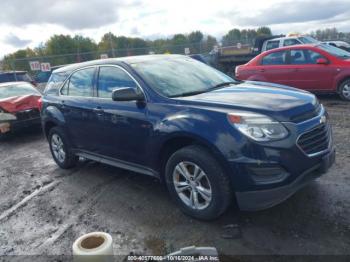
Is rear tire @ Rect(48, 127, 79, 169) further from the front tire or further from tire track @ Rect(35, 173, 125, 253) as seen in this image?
the front tire

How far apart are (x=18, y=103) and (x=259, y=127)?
7542 millimetres

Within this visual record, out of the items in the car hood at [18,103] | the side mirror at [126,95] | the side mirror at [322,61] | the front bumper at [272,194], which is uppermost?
the side mirror at [126,95]

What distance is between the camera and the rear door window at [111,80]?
4.55m

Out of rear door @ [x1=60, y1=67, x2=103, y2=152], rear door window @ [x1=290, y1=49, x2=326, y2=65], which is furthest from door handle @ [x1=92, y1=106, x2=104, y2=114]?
rear door window @ [x1=290, y1=49, x2=326, y2=65]

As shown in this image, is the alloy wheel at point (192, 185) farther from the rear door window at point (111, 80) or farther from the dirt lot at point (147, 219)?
the rear door window at point (111, 80)

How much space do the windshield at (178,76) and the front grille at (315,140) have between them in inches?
55.3

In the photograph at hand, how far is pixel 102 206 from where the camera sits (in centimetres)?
454

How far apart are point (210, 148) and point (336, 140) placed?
3461 mm

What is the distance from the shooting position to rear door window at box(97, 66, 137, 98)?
14.9 ft

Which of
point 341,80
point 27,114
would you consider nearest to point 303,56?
point 341,80

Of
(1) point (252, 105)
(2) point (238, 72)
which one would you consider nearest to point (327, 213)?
(1) point (252, 105)

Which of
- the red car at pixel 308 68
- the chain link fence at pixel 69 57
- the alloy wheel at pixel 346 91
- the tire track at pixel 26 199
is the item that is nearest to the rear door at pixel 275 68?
the red car at pixel 308 68

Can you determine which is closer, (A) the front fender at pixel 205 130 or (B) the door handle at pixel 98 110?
(A) the front fender at pixel 205 130

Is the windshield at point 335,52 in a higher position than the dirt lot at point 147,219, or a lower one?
higher
